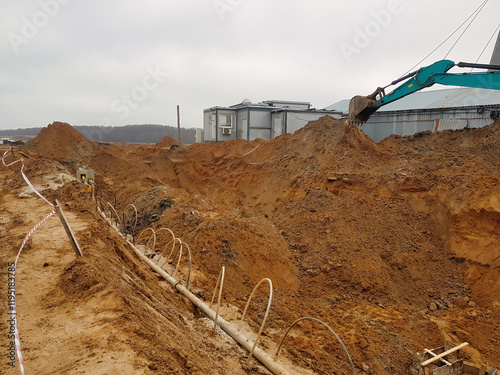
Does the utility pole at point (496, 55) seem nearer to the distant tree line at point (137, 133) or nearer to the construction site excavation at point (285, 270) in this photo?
the construction site excavation at point (285, 270)

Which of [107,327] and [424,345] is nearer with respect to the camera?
[107,327]

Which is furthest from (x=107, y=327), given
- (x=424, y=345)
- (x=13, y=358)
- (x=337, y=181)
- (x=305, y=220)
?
(x=337, y=181)

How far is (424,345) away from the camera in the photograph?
6.37 m

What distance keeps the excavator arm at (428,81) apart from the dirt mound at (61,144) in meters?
16.3

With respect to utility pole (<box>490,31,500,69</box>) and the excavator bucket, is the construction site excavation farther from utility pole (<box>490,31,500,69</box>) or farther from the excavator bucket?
utility pole (<box>490,31,500,69</box>)

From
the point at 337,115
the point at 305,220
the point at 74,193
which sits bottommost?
the point at 305,220

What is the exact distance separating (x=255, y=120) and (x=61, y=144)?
1514cm

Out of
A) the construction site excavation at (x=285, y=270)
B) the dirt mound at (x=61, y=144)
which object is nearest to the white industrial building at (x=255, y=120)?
the dirt mound at (x=61, y=144)

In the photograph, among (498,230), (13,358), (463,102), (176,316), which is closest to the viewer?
(13,358)

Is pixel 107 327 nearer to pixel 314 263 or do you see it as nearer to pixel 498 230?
pixel 314 263

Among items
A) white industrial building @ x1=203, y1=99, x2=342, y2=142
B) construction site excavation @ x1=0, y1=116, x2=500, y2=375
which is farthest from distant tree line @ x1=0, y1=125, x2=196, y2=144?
construction site excavation @ x1=0, y1=116, x2=500, y2=375

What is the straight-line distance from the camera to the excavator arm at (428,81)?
34.0 ft

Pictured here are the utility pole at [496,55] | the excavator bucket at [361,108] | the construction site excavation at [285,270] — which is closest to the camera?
the construction site excavation at [285,270]

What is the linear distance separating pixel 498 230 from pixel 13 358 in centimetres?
967
